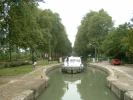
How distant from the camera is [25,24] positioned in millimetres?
27922

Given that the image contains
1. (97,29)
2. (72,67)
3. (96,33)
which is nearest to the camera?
(72,67)

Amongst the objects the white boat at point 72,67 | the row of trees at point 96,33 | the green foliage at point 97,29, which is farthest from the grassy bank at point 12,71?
the green foliage at point 97,29

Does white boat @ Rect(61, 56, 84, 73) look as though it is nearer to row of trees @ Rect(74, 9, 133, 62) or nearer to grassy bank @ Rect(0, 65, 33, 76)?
grassy bank @ Rect(0, 65, 33, 76)

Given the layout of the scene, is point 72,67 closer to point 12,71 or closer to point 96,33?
point 12,71

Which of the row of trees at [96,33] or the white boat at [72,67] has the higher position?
the row of trees at [96,33]

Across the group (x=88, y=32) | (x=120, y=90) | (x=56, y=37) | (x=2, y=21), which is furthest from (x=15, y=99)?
(x=88, y=32)

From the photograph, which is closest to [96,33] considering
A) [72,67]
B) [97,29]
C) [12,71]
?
[97,29]

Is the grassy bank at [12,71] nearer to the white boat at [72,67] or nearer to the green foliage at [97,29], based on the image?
the white boat at [72,67]

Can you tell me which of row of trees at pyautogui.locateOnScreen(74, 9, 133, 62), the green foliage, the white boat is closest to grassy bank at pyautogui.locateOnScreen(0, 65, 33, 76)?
the white boat

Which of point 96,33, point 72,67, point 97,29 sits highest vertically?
point 97,29

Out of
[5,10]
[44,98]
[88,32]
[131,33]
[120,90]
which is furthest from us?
[88,32]

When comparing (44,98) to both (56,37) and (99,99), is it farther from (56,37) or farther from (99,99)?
(56,37)

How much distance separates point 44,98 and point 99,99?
366cm

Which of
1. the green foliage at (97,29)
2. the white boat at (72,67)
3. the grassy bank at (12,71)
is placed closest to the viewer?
the grassy bank at (12,71)
